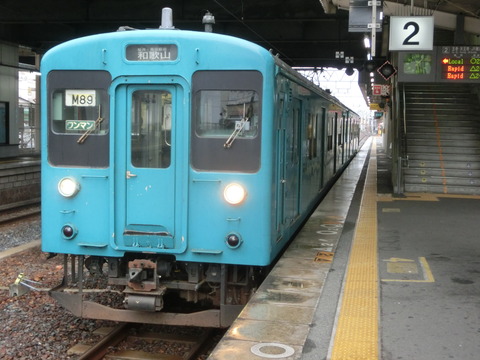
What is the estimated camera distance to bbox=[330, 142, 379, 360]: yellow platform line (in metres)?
4.28

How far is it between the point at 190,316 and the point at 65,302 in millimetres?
1298

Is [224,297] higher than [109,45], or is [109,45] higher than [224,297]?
[109,45]

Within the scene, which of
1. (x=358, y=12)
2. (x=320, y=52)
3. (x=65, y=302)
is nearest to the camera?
(x=65, y=302)

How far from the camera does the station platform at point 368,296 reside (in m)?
4.37

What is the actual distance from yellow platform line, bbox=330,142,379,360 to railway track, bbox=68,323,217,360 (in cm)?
157

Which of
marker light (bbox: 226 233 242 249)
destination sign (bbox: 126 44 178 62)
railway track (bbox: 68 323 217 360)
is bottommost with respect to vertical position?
railway track (bbox: 68 323 217 360)

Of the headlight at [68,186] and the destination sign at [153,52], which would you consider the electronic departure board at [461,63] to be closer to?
the destination sign at [153,52]

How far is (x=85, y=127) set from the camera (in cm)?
558

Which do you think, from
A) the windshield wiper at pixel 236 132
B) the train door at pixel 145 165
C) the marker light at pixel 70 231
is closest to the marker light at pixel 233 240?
the train door at pixel 145 165

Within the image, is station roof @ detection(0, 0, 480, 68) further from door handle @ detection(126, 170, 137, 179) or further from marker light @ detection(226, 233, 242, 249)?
marker light @ detection(226, 233, 242, 249)

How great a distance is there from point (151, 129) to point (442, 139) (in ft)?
41.5

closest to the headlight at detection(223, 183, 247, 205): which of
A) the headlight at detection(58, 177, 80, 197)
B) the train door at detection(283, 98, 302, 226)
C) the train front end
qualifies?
the train front end

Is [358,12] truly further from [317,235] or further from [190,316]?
[190,316]

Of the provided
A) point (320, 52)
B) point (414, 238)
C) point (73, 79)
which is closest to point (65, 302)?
point (73, 79)
